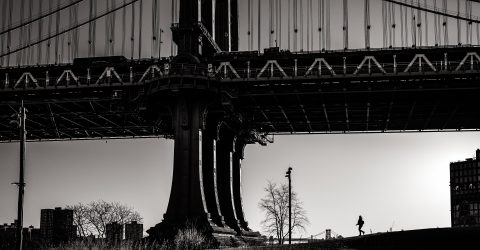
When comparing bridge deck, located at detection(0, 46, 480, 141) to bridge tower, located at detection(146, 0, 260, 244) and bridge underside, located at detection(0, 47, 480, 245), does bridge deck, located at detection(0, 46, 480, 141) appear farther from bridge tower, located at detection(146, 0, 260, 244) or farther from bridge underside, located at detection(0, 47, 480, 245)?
bridge tower, located at detection(146, 0, 260, 244)

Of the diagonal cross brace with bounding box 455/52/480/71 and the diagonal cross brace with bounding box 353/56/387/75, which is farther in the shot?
the diagonal cross brace with bounding box 353/56/387/75

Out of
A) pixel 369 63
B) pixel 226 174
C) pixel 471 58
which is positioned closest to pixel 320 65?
pixel 369 63

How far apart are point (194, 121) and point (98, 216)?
86.6 m

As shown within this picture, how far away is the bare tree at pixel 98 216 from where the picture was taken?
14612 cm

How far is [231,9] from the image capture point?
8738 cm

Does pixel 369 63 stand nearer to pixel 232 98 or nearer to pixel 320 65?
pixel 320 65

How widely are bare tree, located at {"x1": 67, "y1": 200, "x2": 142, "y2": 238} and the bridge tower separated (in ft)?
240

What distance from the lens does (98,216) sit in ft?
490

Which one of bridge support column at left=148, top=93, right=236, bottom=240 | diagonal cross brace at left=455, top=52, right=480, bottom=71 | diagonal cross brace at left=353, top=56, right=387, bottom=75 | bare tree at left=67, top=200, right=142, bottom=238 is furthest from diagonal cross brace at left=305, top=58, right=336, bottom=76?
bare tree at left=67, top=200, right=142, bottom=238

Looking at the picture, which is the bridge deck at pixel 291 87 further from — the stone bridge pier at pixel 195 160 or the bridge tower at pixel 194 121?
the stone bridge pier at pixel 195 160

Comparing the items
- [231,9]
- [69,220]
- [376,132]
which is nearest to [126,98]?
[231,9]

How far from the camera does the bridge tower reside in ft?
213

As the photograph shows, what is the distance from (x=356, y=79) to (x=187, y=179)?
16.4m

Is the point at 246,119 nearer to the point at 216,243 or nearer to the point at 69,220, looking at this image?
the point at 216,243
